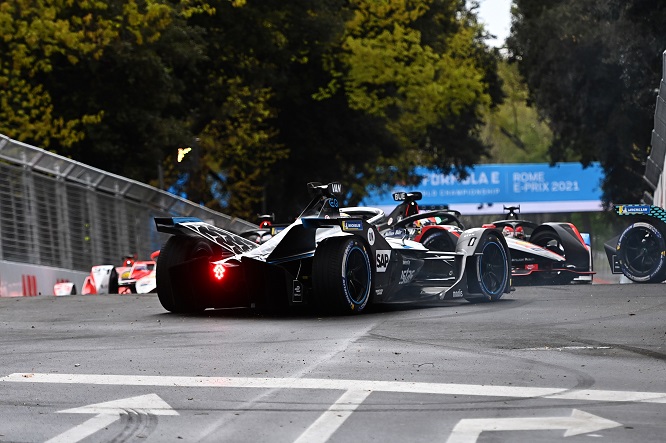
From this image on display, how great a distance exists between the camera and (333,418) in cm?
709

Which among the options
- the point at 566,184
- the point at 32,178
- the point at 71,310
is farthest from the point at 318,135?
the point at 71,310

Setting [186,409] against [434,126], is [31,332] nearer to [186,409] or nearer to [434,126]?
[186,409]

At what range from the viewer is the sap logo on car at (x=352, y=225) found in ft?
47.6

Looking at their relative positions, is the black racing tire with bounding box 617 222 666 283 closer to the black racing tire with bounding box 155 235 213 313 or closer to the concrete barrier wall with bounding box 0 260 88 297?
the black racing tire with bounding box 155 235 213 313

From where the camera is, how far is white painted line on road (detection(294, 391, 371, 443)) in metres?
6.58

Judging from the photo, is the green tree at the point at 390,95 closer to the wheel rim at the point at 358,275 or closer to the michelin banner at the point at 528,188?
the michelin banner at the point at 528,188

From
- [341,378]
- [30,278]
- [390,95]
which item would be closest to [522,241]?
[30,278]

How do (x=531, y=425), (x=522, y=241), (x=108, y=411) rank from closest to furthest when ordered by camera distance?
(x=531, y=425), (x=108, y=411), (x=522, y=241)

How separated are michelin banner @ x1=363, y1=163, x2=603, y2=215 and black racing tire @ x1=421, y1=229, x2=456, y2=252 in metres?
55.3

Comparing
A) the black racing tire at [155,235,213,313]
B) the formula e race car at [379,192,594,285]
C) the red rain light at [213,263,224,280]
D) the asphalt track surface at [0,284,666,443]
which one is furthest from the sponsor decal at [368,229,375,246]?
the formula e race car at [379,192,594,285]

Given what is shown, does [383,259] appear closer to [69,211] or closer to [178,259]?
[178,259]

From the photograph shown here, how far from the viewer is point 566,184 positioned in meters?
76.6

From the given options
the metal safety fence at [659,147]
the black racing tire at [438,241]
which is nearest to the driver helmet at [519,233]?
the metal safety fence at [659,147]

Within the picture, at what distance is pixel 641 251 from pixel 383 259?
330 inches
